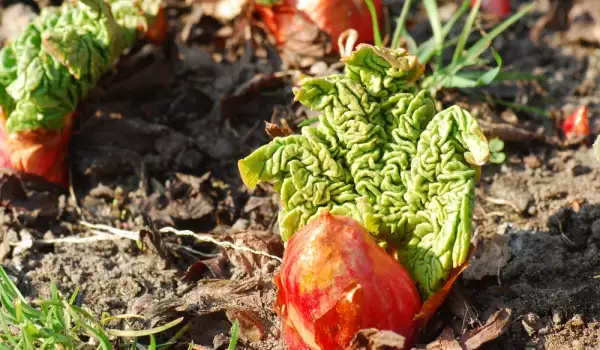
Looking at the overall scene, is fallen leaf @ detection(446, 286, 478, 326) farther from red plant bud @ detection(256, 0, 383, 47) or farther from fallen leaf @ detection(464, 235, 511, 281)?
red plant bud @ detection(256, 0, 383, 47)

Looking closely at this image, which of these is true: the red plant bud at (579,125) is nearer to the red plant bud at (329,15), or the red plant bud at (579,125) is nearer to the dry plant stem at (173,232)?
the red plant bud at (329,15)

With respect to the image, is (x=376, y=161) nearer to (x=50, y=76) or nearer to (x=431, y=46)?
(x=431, y=46)

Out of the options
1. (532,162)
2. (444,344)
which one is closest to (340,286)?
(444,344)

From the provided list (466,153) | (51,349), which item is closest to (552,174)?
(466,153)

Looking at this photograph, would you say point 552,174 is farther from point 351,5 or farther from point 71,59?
point 71,59

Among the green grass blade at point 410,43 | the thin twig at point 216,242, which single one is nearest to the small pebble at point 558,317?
the thin twig at point 216,242

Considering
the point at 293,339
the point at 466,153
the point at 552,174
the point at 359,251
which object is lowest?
the point at 552,174
